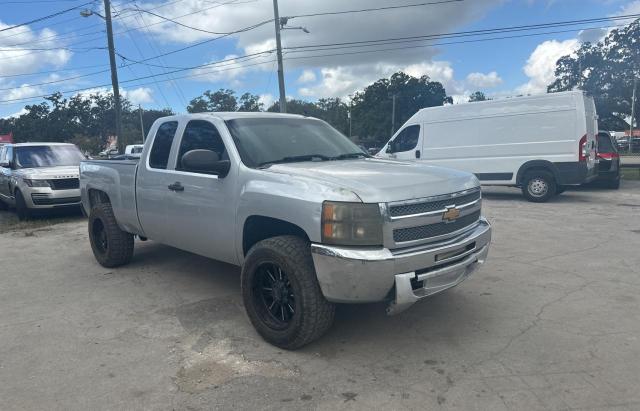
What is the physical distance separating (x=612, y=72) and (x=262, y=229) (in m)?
61.5

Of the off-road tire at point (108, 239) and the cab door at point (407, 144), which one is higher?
the cab door at point (407, 144)

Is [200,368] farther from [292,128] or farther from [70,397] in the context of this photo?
[292,128]

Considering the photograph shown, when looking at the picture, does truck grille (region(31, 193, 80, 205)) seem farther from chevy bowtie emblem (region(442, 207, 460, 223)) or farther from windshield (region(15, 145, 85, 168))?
chevy bowtie emblem (region(442, 207, 460, 223))

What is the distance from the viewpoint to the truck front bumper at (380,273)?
3131mm

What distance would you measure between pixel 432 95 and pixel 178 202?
76053 mm

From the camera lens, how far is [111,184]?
580 centimetres

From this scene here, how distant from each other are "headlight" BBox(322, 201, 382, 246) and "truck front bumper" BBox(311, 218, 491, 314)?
6cm

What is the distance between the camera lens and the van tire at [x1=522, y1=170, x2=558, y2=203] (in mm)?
11141

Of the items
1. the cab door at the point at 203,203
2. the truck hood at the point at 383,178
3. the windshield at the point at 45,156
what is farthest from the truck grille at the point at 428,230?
the windshield at the point at 45,156

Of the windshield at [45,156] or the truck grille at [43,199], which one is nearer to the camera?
the truck grille at [43,199]

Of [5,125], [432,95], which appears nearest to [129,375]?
[432,95]

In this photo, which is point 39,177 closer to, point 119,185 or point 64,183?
point 64,183

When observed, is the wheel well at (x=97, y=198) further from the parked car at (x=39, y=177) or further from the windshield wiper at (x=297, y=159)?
the parked car at (x=39, y=177)

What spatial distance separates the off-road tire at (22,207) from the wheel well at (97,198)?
15.7 feet
